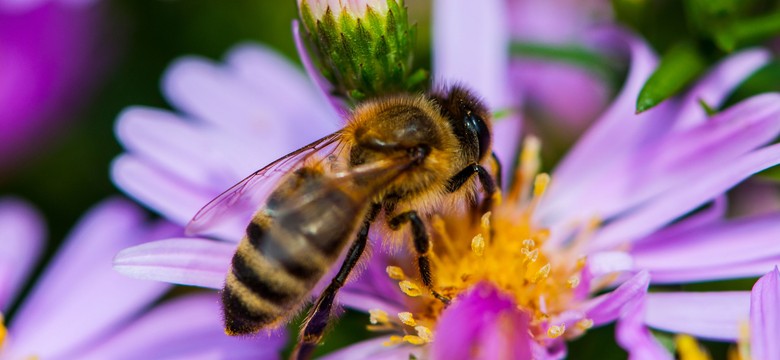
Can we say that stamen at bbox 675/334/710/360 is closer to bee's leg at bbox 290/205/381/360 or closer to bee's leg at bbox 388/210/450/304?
bee's leg at bbox 388/210/450/304

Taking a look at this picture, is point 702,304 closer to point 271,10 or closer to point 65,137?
point 271,10

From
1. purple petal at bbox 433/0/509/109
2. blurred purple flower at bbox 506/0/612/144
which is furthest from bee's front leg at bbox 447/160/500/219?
blurred purple flower at bbox 506/0/612/144

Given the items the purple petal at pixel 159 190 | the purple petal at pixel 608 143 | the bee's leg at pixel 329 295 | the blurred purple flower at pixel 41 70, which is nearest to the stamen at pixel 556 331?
the bee's leg at pixel 329 295

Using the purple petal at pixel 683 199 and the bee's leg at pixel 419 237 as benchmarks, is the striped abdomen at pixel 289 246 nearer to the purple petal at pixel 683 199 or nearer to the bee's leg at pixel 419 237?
the bee's leg at pixel 419 237

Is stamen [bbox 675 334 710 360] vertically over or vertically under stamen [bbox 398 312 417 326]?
over

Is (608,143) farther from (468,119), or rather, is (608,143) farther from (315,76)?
(315,76)

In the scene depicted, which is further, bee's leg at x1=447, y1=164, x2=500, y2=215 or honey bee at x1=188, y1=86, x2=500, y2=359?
bee's leg at x1=447, y1=164, x2=500, y2=215
